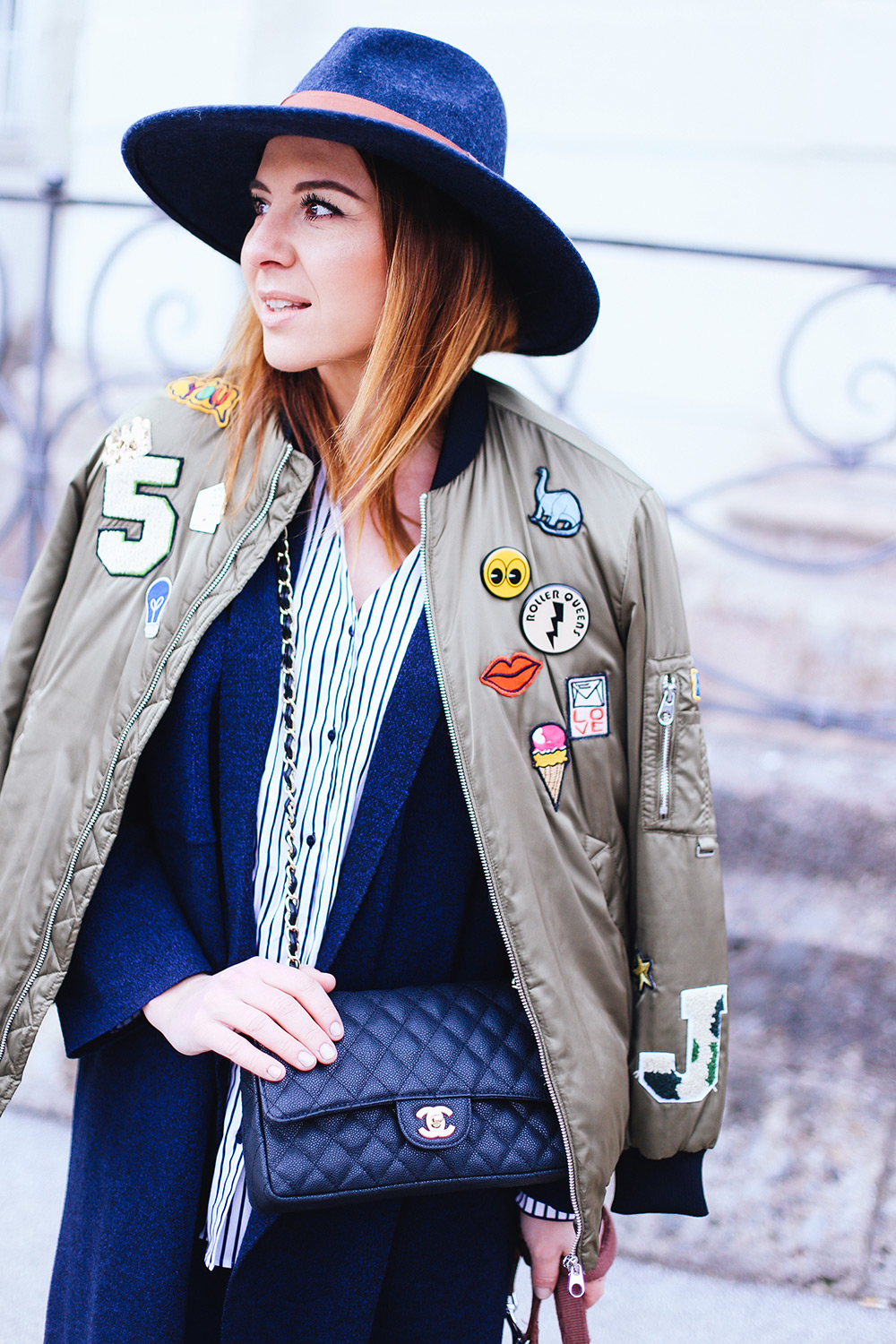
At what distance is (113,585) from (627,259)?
Result: 3.50 m

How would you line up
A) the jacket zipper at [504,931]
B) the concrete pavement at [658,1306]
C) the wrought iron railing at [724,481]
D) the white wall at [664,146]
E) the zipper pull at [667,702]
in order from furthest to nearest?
the white wall at [664,146] → the wrought iron railing at [724,481] → the concrete pavement at [658,1306] → the zipper pull at [667,702] → the jacket zipper at [504,931]

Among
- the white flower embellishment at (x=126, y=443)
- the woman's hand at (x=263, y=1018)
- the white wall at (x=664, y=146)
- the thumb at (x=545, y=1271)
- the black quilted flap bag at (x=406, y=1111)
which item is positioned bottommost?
the thumb at (x=545, y=1271)

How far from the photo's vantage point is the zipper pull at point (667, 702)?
1.37m

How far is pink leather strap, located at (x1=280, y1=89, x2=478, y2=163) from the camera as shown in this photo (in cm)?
123

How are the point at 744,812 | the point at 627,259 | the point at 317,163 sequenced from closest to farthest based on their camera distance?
the point at 317,163, the point at 744,812, the point at 627,259

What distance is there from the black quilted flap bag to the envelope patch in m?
0.36

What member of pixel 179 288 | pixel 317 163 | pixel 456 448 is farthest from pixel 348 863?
pixel 179 288

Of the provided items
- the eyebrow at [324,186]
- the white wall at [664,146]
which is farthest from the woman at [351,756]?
the white wall at [664,146]

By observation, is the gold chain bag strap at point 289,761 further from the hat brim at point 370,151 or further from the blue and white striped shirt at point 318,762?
the hat brim at point 370,151

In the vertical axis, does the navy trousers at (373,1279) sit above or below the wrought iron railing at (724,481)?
below

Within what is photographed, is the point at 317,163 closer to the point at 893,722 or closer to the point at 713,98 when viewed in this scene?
the point at 893,722

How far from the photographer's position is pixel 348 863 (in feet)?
4.21

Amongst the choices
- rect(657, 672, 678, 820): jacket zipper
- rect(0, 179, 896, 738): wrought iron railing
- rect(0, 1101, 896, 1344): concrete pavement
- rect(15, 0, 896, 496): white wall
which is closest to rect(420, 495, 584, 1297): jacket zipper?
rect(657, 672, 678, 820): jacket zipper

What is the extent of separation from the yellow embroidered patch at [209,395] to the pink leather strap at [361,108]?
360mm
